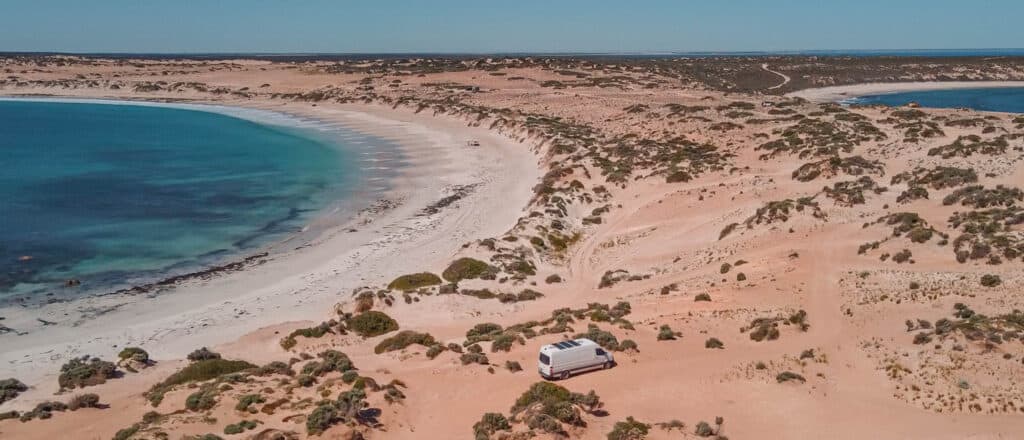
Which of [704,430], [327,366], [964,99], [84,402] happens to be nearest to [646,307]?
[704,430]

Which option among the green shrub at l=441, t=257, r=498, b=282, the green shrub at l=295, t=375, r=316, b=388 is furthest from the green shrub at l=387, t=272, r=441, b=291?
the green shrub at l=295, t=375, r=316, b=388

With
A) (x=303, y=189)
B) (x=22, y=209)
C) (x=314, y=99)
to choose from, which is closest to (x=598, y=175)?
(x=303, y=189)

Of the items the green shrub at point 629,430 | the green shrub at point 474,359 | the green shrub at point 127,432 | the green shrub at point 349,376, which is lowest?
the green shrub at point 474,359

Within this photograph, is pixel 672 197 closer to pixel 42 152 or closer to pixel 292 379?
pixel 292 379

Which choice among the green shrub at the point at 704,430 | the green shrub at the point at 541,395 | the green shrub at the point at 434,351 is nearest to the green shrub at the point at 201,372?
the green shrub at the point at 434,351

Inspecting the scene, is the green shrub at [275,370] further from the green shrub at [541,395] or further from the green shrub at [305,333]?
the green shrub at [541,395]
